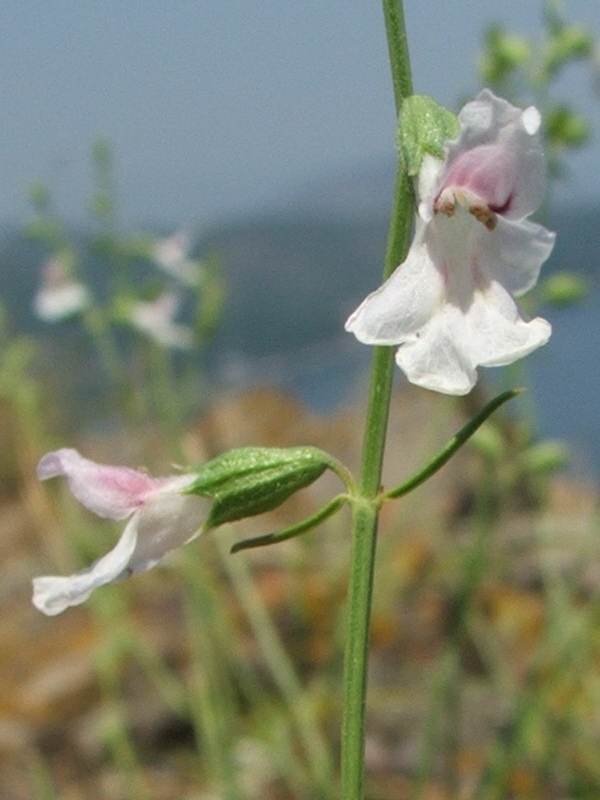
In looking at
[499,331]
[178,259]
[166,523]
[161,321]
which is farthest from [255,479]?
[178,259]

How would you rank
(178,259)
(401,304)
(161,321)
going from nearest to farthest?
1. (401,304)
2. (161,321)
3. (178,259)

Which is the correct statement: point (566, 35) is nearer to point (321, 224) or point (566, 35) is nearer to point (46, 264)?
point (46, 264)

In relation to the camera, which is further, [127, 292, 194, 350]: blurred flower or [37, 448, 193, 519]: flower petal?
[127, 292, 194, 350]: blurred flower

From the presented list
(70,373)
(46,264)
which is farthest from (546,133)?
(70,373)

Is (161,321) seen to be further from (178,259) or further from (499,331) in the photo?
(499,331)

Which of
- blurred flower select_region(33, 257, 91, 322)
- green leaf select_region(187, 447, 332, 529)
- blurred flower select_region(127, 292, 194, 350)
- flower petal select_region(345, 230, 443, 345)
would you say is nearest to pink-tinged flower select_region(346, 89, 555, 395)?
flower petal select_region(345, 230, 443, 345)

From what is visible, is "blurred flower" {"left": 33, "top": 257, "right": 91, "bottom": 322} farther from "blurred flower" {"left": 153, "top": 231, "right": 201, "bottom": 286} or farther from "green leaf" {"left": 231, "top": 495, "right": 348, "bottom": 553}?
"green leaf" {"left": 231, "top": 495, "right": 348, "bottom": 553}
